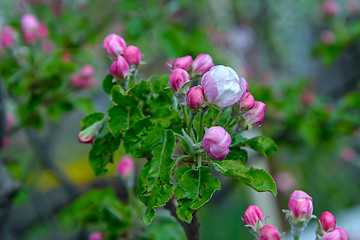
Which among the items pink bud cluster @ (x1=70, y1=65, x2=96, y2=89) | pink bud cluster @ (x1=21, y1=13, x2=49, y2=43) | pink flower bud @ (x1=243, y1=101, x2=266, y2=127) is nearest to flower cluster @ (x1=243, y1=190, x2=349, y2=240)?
pink flower bud @ (x1=243, y1=101, x2=266, y2=127)

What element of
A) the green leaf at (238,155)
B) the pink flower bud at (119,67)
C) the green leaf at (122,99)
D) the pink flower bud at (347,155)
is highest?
the pink flower bud at (119,67)

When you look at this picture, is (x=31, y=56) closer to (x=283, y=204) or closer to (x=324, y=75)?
(x=324, y=75)

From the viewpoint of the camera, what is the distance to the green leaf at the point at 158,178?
16.9 inches

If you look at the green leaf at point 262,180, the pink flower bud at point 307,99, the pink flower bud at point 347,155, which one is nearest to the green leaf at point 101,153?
the green leaf at point 262,180

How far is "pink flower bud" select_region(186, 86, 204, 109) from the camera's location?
0.44m

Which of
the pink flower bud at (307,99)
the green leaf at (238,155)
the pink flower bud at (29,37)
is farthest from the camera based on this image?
the pink flower bud at (307,99)

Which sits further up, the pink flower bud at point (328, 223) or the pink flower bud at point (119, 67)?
the pink flower bud at point (119, 67)

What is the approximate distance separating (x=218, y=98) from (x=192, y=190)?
0.41 feet

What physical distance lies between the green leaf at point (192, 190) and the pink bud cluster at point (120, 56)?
185 mm

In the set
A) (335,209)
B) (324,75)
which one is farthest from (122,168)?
(335,209)

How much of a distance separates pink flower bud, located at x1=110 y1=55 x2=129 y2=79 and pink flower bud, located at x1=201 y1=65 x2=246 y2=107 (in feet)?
0.43

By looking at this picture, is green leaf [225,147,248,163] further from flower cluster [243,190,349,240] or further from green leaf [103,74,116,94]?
green leaf [103,74,116,94]

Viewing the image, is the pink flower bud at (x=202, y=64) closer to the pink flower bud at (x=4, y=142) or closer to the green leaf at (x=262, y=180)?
the green leaf at (x=262, y=180)

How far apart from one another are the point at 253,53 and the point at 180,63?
3.07 metres
